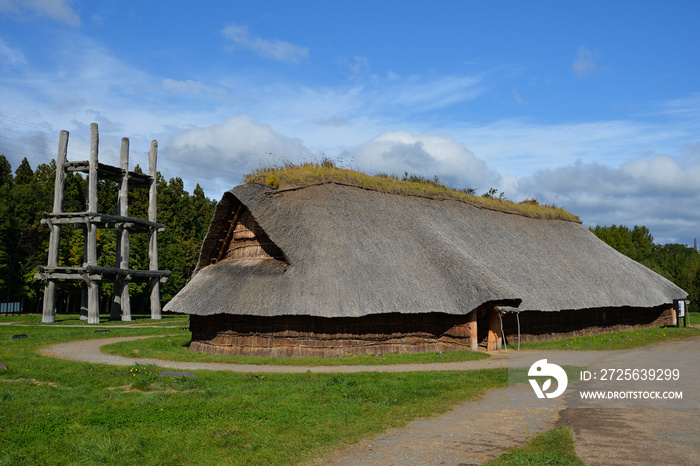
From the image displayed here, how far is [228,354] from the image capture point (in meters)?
21.8

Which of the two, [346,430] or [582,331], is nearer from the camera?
[346,430]

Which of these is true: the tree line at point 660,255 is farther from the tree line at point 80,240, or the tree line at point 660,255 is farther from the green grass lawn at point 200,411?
the green grass lawn at point 200,411

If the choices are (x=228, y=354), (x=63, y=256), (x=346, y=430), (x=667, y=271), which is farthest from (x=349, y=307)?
(x=667, y=271)

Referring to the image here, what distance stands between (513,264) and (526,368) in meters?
10.6

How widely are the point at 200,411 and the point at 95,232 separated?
115 ft

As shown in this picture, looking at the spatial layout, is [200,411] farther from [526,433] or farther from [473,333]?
[473,333]

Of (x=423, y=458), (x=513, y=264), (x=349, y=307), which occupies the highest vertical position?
(x=513, y=264)

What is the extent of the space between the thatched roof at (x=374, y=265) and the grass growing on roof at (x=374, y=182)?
20.3 inches

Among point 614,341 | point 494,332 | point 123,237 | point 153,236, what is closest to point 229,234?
point 494,332

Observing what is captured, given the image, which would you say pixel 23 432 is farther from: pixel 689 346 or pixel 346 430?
pixel 689 346

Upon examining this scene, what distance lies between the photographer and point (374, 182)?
28.5m

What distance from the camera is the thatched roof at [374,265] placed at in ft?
68.0

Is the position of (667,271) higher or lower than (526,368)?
higher

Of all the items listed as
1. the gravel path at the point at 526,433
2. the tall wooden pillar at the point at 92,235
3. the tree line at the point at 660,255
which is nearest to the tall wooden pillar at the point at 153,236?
the tall wooden pillar at the point at 92,235
